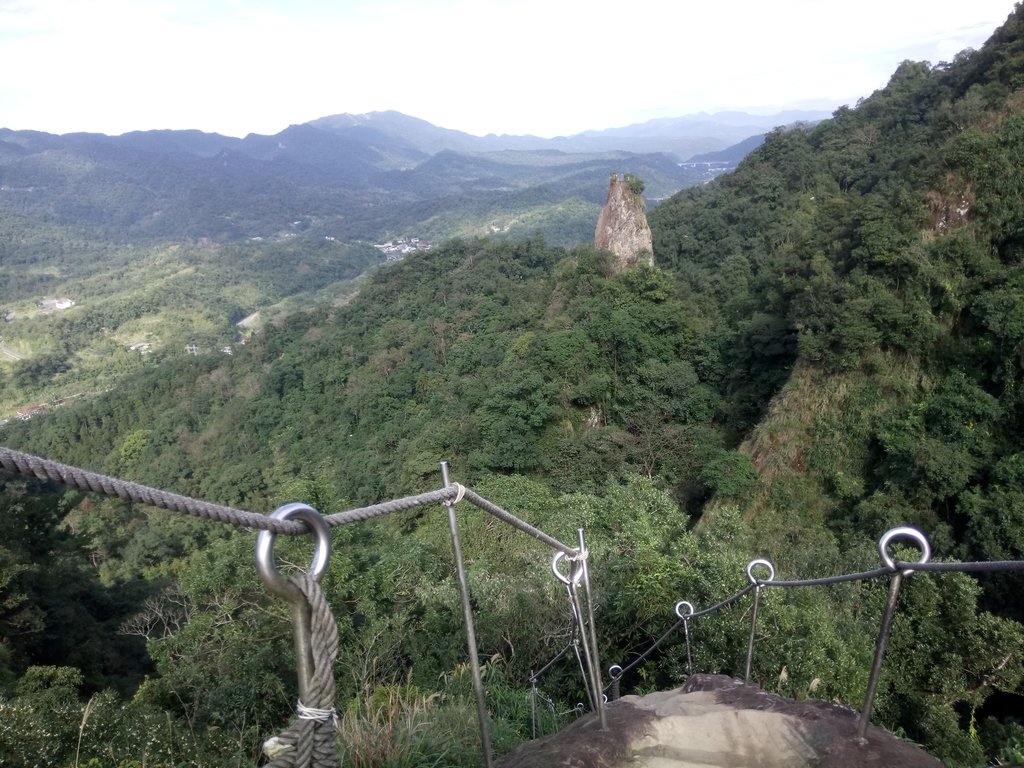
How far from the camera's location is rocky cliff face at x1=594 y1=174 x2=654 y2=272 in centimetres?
2405

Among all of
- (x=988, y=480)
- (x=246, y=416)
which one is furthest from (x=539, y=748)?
(x=246, y=416)

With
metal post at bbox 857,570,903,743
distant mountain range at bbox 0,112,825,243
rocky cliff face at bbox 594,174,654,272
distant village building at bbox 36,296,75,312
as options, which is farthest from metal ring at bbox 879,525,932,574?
distant village building at bbox 36,296,75,312

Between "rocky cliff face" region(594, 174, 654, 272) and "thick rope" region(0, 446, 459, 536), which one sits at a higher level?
"rocky cliff face" region(594, 174, 654, 272)

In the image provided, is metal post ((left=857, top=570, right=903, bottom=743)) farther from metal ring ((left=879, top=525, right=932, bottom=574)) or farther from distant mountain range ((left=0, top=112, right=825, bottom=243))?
distant mountain range ((left=0, top=112, right=825, bottom=243))

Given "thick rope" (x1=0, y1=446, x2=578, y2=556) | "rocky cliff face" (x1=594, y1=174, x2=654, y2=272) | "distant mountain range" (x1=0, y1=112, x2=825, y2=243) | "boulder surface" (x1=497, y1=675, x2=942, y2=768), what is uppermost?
"distant mountain range" (x1=0, y1=112, x2=825, y2=243)

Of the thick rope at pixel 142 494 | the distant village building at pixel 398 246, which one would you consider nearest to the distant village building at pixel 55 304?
the distant village building at pixel 398 246

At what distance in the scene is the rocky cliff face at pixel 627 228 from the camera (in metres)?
24.0

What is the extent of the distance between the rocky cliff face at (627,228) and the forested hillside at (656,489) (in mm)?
931

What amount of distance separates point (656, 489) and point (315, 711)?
10336 millimetres

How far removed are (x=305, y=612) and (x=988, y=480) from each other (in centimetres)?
1279

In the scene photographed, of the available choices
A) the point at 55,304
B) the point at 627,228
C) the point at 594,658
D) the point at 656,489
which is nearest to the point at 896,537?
the point at 594,658

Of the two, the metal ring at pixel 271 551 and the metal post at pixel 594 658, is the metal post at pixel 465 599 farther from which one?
the metal ring at pixel 271 551

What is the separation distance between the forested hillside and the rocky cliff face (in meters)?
0.93

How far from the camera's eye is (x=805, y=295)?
14.4m
